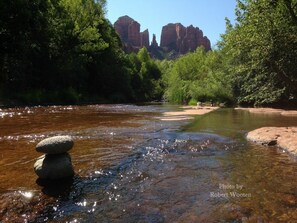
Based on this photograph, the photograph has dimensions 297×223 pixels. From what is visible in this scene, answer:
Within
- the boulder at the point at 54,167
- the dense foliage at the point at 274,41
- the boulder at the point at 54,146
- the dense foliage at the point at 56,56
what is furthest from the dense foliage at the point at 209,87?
the boulder at the point at 54,167

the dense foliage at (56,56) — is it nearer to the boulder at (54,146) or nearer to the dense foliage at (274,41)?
the dense foliage at (274,41)

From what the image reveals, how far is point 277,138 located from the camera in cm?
1207

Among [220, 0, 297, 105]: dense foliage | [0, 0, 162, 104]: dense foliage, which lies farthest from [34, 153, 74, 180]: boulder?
[0, 0, 162, 104]: dense foliage

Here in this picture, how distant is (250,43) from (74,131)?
9.89 metres

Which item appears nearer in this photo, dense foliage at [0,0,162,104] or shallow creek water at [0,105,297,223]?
shallow creek water at [0,105,297,223]

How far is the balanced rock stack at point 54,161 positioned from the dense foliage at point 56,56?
88.9 feet

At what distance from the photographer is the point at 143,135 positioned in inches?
542

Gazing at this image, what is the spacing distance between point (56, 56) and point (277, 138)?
38598mm

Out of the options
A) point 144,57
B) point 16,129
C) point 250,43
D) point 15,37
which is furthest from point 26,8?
A: point 144,57

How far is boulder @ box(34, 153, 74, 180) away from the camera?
23.3ft

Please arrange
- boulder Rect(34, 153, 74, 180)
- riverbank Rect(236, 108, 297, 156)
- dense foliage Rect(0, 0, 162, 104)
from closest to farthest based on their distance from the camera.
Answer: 1. boulder Rect(34, 153, 74, 180)
2. riverbank Rect(236, 108, 297, 156)
3. dense foliage Rect(0, 0, 162, 104)

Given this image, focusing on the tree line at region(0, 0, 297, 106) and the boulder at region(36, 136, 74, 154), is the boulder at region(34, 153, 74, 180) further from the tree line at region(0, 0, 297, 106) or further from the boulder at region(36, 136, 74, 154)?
the tree line at region(0, 0, 297, 106)

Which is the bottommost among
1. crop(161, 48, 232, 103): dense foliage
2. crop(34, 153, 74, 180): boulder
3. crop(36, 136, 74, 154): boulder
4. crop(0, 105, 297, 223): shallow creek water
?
crop(0, 105, 297, 223): shallow creek water

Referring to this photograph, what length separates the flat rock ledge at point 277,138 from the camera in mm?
10747
